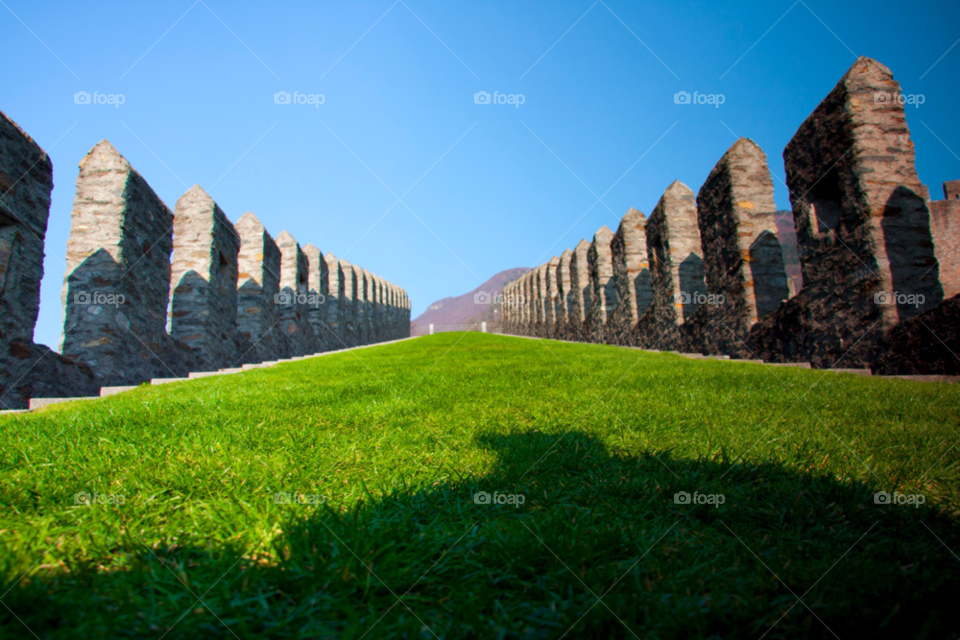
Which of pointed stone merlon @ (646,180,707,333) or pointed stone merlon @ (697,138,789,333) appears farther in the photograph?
pointed stone merlon @ (646,180,707,333)

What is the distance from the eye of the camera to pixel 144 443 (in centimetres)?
272

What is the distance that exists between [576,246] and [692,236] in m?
9.56

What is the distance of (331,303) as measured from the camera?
22141mm

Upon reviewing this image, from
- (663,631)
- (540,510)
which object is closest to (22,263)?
(540,510)

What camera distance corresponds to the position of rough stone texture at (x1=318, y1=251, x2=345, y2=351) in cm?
2052

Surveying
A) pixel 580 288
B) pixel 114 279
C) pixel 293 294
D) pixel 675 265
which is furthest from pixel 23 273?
pixel 580 288

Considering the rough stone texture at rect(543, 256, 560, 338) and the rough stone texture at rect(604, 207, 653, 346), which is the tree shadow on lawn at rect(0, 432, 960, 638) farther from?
the rough stone texture at rect(543, 256, 560, 338)
